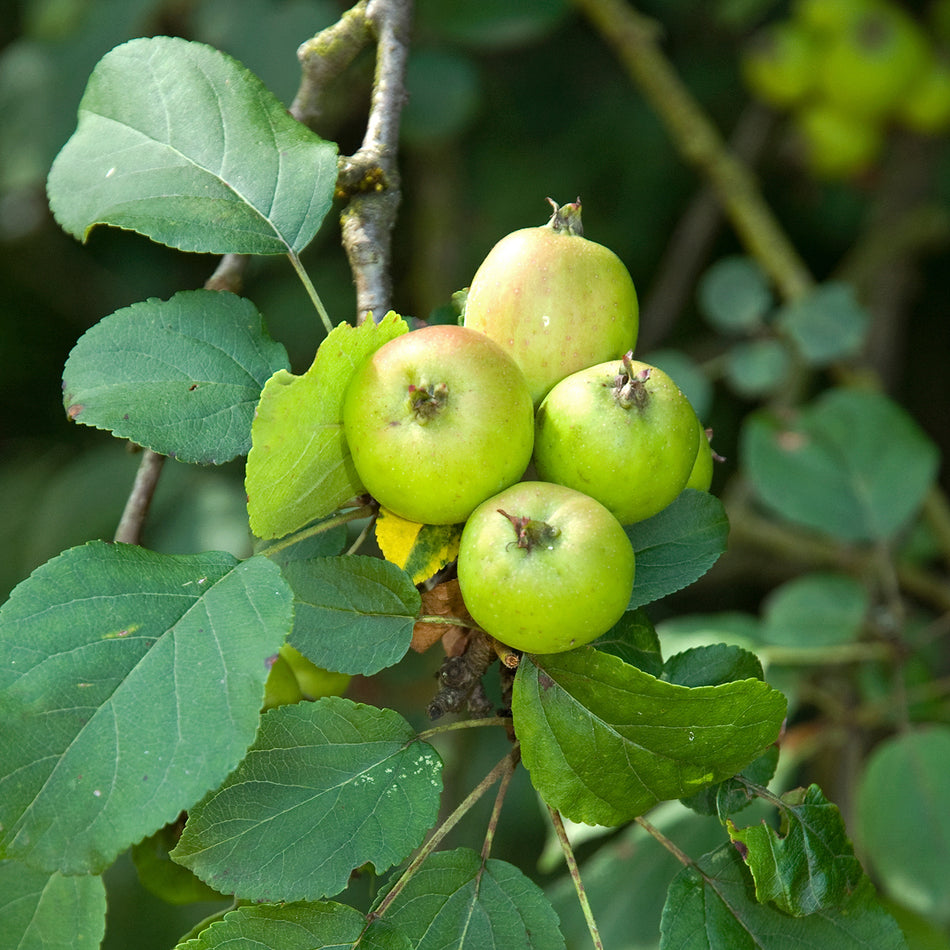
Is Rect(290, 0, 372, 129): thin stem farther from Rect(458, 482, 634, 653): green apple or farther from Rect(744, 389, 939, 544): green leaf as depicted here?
Rect(744, 389, 939, 544): green leaf

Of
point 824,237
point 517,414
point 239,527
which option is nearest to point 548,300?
point 517,414

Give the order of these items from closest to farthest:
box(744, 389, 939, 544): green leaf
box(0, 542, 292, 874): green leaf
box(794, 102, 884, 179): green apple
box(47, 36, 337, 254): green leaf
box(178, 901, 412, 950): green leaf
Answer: box(0, 542, 292, 874): green leaf
box(178, 901, 412, 950): green leaf
box(47, 36, 337, 254): green leaf
box(744, 389, 939, 544): green leaf
box(794, 102, 884, 179): green apple

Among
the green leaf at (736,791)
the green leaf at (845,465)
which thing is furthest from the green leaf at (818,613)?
the green leaf at (736,791)

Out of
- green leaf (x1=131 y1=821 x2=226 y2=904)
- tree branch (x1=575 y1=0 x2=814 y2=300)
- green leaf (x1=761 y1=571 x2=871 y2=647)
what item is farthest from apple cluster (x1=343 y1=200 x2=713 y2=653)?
tree branch (x1=575 y1=0 x2=814 y2=300)

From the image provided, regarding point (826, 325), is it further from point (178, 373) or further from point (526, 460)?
point (178, 373)

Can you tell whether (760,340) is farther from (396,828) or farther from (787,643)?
(396,828)

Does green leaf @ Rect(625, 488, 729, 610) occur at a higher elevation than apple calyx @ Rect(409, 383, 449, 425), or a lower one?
lower
